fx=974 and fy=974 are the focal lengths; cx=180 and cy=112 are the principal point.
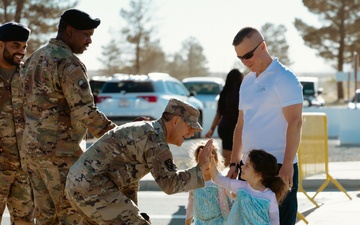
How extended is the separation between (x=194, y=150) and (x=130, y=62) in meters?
79.2

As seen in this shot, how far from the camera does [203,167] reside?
5.76 metres

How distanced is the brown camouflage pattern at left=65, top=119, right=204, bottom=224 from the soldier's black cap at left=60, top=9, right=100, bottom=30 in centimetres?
122

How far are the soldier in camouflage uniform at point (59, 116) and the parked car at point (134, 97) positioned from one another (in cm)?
1684

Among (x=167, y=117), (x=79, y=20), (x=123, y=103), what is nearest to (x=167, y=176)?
(x=167, y=117)

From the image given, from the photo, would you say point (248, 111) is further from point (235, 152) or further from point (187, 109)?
point (187, 109)

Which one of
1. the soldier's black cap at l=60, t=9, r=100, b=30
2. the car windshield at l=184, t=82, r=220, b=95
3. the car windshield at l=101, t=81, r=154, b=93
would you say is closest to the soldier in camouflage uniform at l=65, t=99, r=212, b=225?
the soldier's black cap at l=60, t=9, r=100, b=30

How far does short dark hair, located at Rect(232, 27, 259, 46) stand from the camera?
6.57 metres

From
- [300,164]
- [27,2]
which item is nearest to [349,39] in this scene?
[27,2]

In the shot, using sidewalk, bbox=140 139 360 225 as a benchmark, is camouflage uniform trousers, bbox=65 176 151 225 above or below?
above

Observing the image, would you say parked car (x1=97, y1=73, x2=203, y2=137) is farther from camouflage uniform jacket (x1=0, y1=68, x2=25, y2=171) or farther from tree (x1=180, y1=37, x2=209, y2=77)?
tree (x1=180, y1=37, x2=209, y2=77)

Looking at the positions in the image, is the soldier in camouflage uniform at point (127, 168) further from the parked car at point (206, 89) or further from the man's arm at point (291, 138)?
the parked car at point (206, 89)

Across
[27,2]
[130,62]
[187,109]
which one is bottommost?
[130,62]

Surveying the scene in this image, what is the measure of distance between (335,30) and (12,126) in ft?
245

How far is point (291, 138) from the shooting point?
21.1ft
